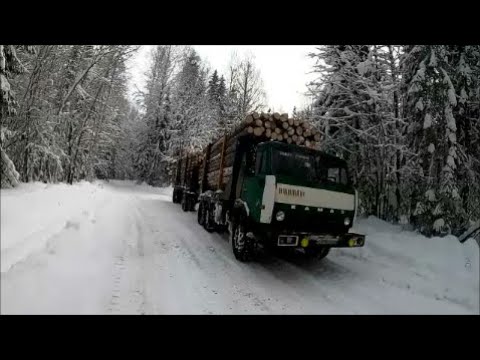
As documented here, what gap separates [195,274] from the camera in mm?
5578

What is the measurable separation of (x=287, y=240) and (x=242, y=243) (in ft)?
4.69

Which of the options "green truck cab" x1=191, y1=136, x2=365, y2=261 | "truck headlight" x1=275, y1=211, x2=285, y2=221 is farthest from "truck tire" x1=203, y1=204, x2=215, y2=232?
"truck headlight" x1=275, y1=211, x2=285, y2=221

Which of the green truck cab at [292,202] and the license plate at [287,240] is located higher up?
the green truck cab at [292,202]

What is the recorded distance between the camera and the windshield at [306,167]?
6.33m

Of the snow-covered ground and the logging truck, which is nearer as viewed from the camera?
the snow-covered ground

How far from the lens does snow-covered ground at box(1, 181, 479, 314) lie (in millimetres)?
4039

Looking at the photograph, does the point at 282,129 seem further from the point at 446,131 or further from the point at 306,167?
the point at 446,131

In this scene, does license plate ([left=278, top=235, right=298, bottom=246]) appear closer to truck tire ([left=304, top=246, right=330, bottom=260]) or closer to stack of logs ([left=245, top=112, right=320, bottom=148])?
truck tire ([left=304, top=246, right=330, bottom=260])

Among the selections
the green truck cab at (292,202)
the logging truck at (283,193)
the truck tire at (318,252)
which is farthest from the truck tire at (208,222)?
the truck tire at (318,252)

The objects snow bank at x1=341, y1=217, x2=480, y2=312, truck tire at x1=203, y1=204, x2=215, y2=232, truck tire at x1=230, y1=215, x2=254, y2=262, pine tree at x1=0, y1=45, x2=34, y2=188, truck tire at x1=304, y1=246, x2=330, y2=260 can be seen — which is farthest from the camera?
truck tire at x1=203, y1=204, x2=215, y2=232

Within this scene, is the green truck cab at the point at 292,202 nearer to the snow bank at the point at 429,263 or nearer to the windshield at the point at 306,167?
the windshield at the point at 306,167

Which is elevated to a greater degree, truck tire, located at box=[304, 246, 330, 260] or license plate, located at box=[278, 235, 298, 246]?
license plate, located at box=[278, 235, 298, 246]

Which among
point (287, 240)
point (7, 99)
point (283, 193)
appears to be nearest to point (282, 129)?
point (283, 193)
